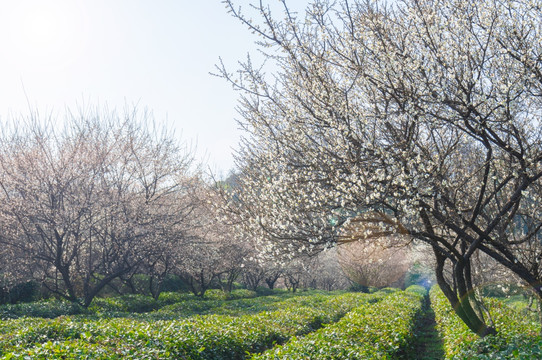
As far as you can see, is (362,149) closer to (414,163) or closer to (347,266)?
(414,163)

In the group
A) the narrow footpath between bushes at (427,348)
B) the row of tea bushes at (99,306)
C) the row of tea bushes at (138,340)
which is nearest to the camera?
→ the row of tea bushes at (138,340)

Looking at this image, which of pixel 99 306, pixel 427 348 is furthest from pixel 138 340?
pixel 99 306

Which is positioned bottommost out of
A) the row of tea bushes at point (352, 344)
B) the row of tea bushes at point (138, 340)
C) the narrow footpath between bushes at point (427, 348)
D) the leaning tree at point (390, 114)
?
the narrow footpath between bushes at point (427, 348)

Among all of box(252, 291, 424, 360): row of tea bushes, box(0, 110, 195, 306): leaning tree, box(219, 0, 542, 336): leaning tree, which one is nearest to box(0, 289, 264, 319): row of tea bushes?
box(0, 110, 195, 306): leaning tree

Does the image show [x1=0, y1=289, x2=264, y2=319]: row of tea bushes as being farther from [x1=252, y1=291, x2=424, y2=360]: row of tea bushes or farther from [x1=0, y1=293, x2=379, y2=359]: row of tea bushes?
[x1=252, y1=291, x2=424, y2=360]: row of tea bushes

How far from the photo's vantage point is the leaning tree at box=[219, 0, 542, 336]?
18.4 ft

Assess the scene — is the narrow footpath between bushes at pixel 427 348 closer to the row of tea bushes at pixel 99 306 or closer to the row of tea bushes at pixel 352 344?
the row of tea bushes at pixel 352 344

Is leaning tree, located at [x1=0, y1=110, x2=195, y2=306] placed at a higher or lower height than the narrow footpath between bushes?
higher

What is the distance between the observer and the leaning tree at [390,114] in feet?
18.4

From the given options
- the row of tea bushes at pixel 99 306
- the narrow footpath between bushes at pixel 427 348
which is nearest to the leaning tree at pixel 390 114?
the narrow footpath between bushes at pixel 427 348

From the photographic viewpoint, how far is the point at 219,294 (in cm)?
3148

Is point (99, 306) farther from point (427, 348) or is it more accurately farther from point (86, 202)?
point (427, 348)

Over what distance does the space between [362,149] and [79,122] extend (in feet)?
59.2

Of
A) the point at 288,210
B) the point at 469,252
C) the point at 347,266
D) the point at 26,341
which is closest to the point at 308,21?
the point at 288,210
